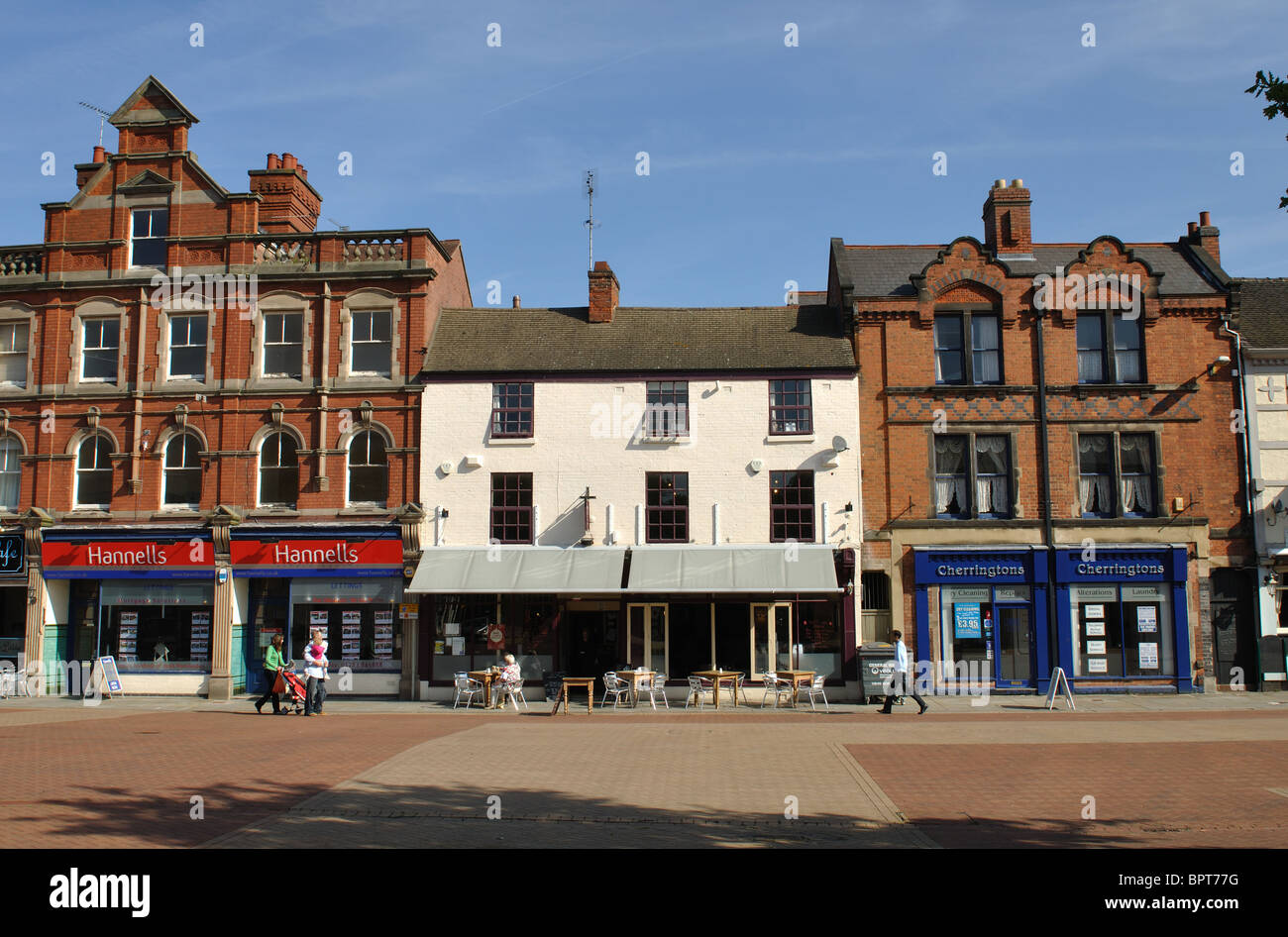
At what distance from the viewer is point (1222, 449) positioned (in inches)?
997

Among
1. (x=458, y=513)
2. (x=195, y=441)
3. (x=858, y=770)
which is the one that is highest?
(x=195, y=441)

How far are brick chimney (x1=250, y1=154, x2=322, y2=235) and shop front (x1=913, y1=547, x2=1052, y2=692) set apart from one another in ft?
63.7

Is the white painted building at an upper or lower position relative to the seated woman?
upper

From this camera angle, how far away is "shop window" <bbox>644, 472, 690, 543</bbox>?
82.7 feet

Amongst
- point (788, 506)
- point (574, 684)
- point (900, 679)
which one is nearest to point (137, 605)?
point (574, 684)

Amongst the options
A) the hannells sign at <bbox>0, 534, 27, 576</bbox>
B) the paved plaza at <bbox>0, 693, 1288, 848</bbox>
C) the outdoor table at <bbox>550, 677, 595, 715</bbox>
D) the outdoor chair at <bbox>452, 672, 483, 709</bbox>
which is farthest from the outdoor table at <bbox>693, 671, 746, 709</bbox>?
the hannells sign at <bbox>0, 534, 27, 576</bbox>

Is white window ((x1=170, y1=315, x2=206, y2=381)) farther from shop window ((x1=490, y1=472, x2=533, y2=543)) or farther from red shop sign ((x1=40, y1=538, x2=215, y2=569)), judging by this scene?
shop window ((x1=490, y1=472, x2=533, y2=543))

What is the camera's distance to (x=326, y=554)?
82.7 feet

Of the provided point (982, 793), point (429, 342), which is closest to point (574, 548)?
point (429, 342)

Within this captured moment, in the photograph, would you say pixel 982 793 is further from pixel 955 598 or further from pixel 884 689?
pixel 955 598

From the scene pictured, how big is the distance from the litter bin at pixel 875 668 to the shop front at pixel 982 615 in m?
2.26

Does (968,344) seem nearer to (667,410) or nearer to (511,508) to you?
(667,410)

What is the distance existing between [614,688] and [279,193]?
17.1 metres

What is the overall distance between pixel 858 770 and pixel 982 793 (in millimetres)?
2070
